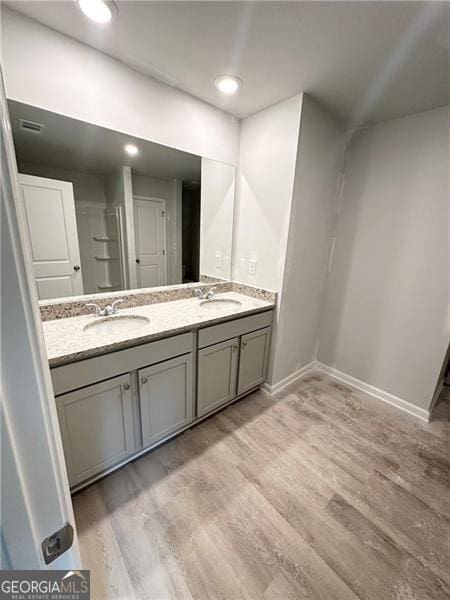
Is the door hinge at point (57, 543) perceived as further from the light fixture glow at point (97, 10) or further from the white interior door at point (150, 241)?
the light fixture glow at point (97, 10)

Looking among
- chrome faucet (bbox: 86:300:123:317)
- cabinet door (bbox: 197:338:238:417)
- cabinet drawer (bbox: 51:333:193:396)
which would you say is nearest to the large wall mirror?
chrome faucet (bbox: 86:300:123:317)

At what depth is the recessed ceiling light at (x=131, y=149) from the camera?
1.62m

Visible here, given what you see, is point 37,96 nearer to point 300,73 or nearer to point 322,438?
point 300,73

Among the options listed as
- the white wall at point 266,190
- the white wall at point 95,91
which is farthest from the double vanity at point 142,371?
the white wall at point 95,91

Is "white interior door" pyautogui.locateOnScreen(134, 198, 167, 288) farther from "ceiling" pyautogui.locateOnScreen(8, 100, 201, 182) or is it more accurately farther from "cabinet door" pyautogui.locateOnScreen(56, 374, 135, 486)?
"cabinet door" pyautogui.locateOnScreen(56, 374, 135, 486)

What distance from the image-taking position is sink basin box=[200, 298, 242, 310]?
209cm

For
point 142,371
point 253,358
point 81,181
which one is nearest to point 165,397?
point 142,371

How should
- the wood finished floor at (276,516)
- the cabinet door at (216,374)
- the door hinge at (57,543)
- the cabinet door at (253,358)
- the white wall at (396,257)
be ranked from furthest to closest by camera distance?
1. the cabinet door at (253,358)
2. the white wall at (396,257)
3. the cabinet door at (216,374)
4. the wood finished floor at (276,516)
5. the door hinge at (57,543)

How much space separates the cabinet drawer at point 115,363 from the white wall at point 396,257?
1.68 m

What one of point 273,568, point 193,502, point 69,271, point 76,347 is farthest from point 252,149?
point 273,568

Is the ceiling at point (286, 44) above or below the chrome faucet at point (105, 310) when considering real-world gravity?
above

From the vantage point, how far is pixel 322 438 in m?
1.80

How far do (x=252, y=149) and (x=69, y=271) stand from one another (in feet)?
5.49

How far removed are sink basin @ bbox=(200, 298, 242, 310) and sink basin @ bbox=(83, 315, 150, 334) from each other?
0.56 meters
